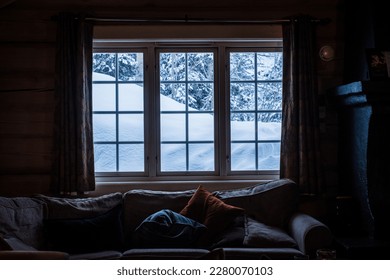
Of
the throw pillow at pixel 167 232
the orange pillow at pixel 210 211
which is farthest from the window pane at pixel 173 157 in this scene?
the throw pillow at pixel 167 232

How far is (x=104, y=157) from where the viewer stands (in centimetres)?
491

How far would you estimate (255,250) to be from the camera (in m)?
3.81

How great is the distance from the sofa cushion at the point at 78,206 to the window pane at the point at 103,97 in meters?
0.89

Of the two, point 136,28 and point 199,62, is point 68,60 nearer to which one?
point 136,28

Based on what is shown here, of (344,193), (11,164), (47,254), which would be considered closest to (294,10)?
(344,193)

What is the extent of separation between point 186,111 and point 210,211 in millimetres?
1123

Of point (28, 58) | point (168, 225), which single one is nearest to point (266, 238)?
point (168, 225)

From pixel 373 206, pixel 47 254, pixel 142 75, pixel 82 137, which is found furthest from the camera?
pixel 142 75

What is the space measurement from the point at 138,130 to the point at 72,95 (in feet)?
2.21

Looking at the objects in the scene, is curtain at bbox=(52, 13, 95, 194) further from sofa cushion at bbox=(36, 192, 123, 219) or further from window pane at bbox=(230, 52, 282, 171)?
window pane at bbox=(230, 52, 282, 171)

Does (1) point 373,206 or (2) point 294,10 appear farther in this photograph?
(2) point 294,10

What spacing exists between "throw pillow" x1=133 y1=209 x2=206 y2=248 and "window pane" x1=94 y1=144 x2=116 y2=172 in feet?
3.23

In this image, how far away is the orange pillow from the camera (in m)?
4.12

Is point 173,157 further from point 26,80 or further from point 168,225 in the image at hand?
point 26,80
